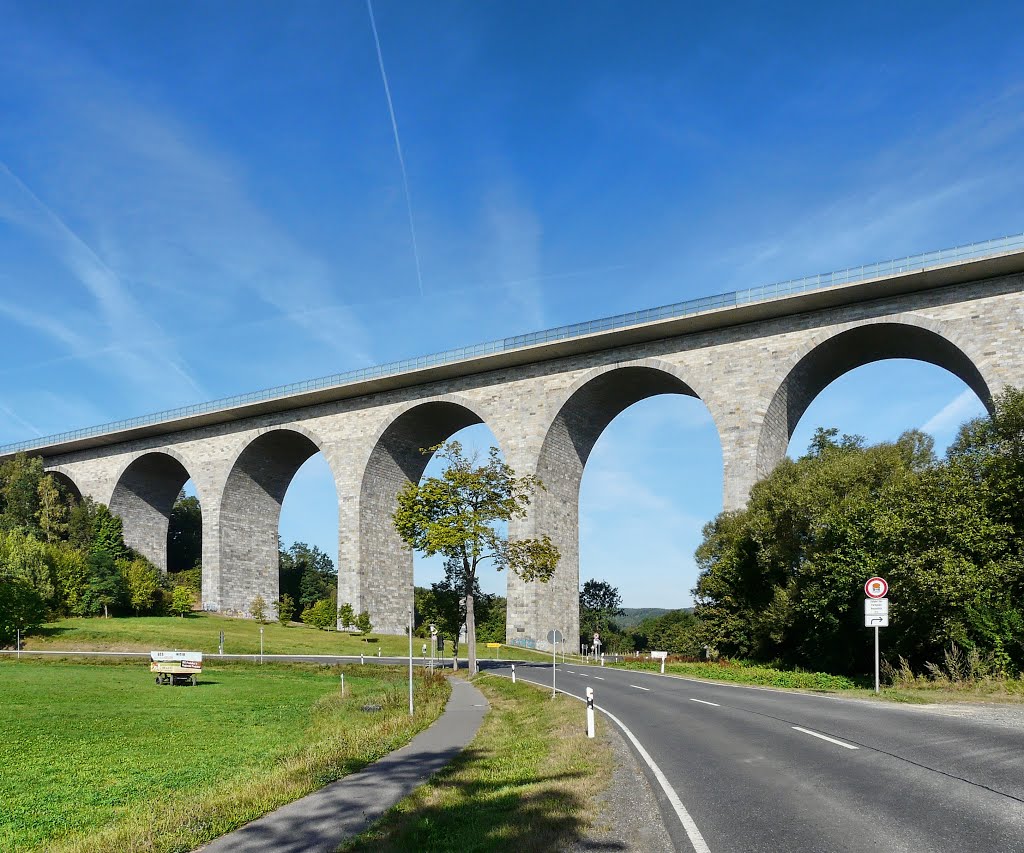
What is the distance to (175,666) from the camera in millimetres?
27562

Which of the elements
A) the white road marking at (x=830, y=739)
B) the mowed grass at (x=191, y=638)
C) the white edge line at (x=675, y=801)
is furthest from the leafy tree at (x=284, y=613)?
the white road marking at (x=830, y=739)

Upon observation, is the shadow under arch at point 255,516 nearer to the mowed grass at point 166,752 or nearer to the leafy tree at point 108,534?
the leafy tree at point 108,534

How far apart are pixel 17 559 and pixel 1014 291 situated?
179ft

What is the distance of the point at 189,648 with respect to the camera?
4691 cm

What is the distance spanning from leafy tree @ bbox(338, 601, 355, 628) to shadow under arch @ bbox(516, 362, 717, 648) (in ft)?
38.7

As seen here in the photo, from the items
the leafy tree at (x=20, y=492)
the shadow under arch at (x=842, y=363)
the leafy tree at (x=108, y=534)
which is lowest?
the leafy tree at (x=108, y=534)

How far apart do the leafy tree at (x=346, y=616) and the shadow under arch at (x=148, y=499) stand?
21795mm

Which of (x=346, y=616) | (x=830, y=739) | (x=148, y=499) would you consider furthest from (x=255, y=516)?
(x=830, y=739)

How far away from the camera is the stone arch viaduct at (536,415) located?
125 ft

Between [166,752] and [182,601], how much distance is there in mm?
51850

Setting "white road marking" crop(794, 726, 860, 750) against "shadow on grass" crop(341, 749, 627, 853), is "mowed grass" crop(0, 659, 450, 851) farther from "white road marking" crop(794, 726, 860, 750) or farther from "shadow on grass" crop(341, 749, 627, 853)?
"white road marking" crop(794, 726, 860, 750)

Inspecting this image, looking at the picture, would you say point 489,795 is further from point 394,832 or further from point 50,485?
point 50,485

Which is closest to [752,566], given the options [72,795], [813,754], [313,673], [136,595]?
[313,673]

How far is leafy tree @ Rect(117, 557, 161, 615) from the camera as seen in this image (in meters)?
62.5
